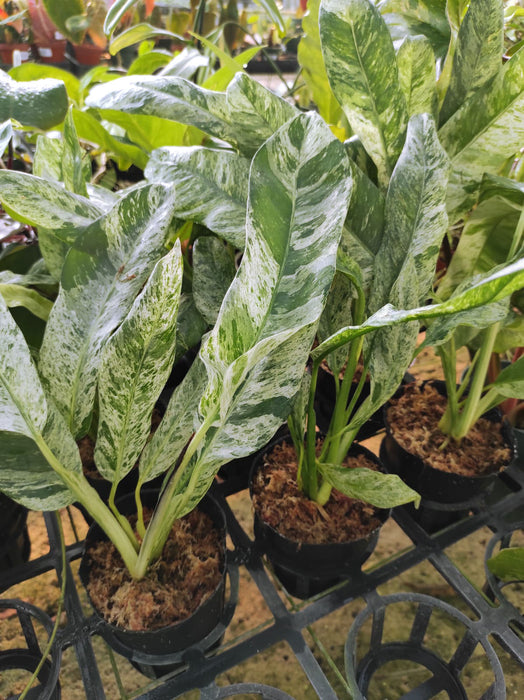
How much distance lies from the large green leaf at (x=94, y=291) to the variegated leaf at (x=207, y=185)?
0.04 metres

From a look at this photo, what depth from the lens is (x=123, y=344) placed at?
1.36ft

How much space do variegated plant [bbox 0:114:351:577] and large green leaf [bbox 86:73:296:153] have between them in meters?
0.09

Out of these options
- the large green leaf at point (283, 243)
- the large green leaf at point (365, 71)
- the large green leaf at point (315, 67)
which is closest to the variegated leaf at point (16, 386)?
the large green leaf at point (283, 243)

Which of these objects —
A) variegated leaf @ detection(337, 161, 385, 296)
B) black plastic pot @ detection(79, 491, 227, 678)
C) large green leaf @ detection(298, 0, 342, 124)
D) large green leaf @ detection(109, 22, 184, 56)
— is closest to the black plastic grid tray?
black plastic pot @ detection(79, 491, 227, 678)

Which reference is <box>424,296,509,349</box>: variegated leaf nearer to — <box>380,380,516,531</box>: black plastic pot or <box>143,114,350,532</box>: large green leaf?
<box>143,114,350,532</box>: large green leaf

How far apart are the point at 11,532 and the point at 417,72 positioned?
2.40ft

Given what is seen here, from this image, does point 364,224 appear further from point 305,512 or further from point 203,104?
point 305,512

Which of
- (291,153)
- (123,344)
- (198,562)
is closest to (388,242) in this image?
(291,153)

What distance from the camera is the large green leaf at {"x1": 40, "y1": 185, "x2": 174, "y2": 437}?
440 mm

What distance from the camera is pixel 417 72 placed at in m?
0.51

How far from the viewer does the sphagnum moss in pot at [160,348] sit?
37 centimetres

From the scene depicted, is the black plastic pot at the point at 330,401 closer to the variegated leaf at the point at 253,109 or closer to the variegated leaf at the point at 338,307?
the variegated leaf at the point at 338,307

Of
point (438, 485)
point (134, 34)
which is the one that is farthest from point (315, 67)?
point (438, 485)

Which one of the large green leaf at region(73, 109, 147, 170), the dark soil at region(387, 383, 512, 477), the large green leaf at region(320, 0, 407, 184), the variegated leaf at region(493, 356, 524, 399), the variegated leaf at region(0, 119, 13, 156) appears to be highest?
the large green leaf at region(320, 0, 407, 184)
